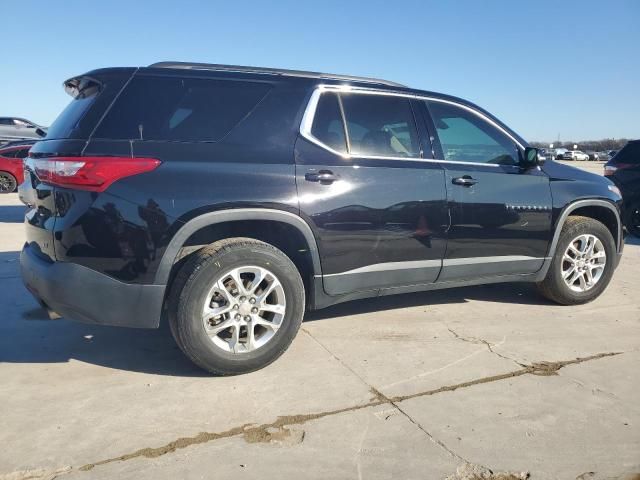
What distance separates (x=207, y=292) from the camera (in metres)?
3.10

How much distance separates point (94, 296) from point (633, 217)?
28.6 feet

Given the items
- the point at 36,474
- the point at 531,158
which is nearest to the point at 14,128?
the point at 531,158

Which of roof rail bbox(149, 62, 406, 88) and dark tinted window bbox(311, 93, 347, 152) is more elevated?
roof rail bbox(149, 62, 406, 88)

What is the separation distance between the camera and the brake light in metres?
2.88

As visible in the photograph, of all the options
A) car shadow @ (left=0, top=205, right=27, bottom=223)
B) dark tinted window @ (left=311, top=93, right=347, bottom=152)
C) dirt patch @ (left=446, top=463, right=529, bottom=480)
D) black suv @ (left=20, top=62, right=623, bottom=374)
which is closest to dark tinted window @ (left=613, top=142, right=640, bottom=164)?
black suv @ (left=20, top=62, right=623, bottom=374)

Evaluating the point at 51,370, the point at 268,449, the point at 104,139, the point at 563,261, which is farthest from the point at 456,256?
the point at 51,370

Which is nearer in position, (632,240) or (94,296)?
(94,296)

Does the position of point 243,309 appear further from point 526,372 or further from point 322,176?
point 526,372

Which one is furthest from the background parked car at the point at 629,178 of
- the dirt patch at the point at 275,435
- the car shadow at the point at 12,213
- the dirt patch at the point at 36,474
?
the car shadow at the point at 12,213

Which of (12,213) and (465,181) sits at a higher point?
(465,181)

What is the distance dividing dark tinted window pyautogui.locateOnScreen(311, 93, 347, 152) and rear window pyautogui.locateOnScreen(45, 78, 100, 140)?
4.58ft

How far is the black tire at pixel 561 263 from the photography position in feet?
15.2

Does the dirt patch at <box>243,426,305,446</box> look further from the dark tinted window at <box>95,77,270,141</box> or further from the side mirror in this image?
the side mirror

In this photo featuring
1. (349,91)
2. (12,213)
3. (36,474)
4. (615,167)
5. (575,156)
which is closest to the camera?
(36,474)
